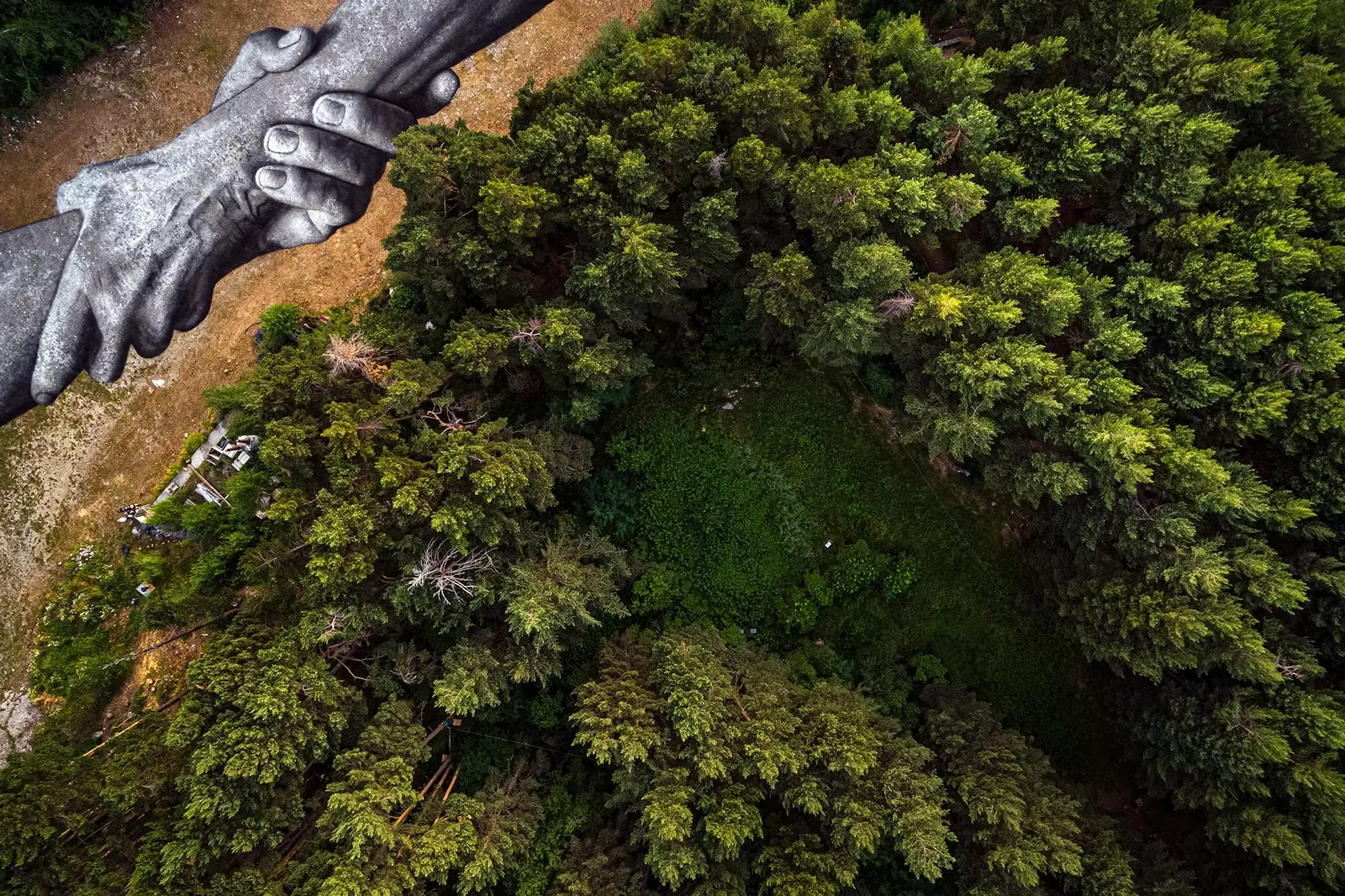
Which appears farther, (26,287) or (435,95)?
(435,95)

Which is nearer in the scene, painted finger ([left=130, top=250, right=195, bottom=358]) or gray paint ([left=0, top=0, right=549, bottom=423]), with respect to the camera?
gray paint ([left=0, top=0, right=549, bottom=423])

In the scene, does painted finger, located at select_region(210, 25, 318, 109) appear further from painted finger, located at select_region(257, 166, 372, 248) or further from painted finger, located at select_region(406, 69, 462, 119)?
painted finger, located at select_region(406, 69, 462, 119)

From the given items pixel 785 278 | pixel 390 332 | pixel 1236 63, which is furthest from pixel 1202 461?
pixel 390 332

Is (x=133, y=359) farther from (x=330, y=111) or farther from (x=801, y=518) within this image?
(x=801, y=518)

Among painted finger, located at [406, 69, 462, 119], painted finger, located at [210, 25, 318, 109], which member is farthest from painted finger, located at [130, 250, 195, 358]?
painted finger, located at [406, 69, 462, 119]

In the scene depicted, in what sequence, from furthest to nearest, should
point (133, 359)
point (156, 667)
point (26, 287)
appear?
point (133, 359) → point (156, 667) → point (26, 287)

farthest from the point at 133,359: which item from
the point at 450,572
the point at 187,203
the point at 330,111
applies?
the point at 450,572
